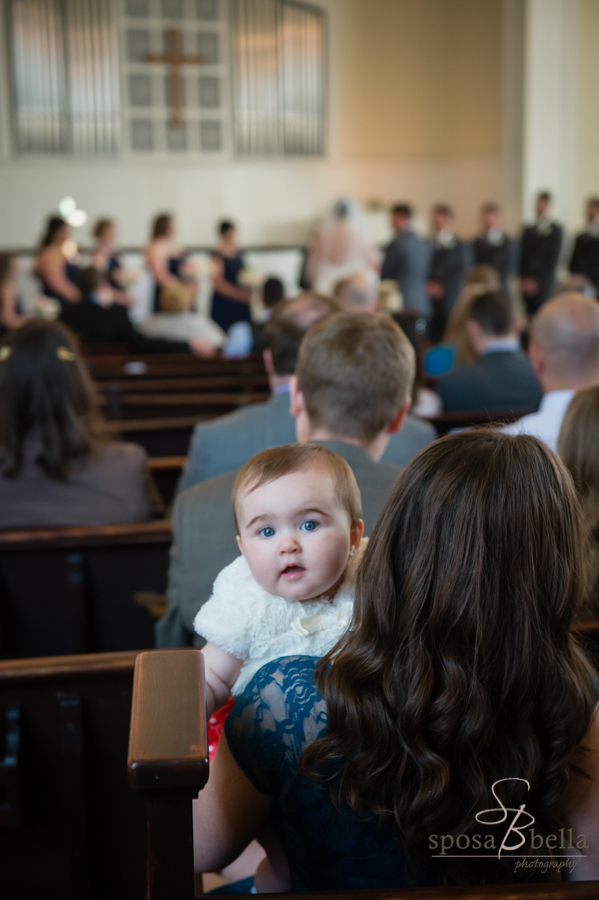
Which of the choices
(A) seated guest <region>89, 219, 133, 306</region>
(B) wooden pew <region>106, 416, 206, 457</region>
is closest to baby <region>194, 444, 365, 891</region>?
(B) wooden pew <region>106, 416, 206, 457</region>

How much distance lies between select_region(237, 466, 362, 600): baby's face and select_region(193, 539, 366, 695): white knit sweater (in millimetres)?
27

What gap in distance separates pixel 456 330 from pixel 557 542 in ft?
14.0

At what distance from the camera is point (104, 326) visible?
6680 mm

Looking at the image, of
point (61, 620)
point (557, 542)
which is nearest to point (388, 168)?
point (61, 620)

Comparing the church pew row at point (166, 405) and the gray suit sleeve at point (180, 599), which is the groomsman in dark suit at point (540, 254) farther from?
the gray suit sleeve at point (180, 599)

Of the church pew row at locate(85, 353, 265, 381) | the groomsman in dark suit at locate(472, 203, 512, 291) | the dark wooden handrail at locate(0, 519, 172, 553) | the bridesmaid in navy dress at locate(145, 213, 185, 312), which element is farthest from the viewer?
the groomsman in dark suit at locate(472, 203, 512, 291)

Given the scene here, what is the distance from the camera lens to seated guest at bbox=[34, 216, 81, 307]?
27.2ft

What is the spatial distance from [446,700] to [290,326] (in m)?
2.00

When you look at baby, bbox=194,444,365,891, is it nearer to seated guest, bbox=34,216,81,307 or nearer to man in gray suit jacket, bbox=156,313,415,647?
man in gray suit jacket, bbox=156,313,415,647

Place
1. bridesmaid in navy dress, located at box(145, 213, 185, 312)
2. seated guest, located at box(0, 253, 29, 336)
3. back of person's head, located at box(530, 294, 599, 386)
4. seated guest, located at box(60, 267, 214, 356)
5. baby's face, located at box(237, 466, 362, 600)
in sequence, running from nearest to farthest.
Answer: baby's face, located at box(237, 466, 362, 600) < back of person's head, located at box(530, 294, 599, 386) < seated guest, located at box(60, 267, 214, 356) < seated guest, located at box(0, 253, 29, 336) < bridesmaid in navy dress, located at box(145, 213, 185, 312)

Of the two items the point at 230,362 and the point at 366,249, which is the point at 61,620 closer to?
A: the point at 230,362

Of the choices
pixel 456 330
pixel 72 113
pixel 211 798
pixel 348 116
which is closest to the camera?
pixel 211 798

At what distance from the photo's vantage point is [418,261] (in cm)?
957

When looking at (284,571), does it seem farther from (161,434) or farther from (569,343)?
(161,434)
